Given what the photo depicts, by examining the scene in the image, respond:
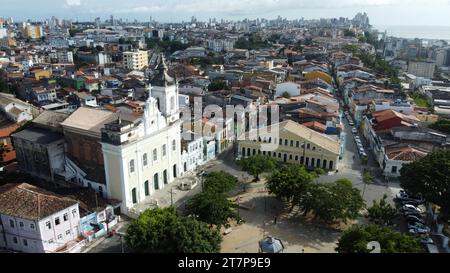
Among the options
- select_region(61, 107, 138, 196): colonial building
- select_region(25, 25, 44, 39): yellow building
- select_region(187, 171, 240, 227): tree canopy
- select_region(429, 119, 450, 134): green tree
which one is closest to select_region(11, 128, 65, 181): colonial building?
select_region(61, 107, 138, 196): colonial building

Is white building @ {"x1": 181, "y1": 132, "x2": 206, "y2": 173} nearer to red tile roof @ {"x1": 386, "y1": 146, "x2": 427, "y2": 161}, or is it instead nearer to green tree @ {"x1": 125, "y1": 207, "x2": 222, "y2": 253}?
green tree @ {"x1": 125, "y1": 207, "x2": 222, "y2": 253}

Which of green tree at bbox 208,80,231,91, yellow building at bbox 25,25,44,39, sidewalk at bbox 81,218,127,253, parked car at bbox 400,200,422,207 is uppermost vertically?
yellow building at bbox 25,25,44,39

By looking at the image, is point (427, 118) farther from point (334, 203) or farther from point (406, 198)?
point (334, 203)

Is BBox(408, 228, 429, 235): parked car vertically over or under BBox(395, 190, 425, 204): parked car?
over

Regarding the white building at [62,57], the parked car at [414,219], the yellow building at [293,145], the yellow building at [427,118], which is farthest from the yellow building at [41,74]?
the parked car at [414,219]

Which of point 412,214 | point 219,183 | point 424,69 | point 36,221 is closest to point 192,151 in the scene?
point 219,183

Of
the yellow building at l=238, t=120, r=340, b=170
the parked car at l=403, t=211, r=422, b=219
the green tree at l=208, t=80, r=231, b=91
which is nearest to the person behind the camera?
the parked car at l=403, t=211, r=422, b=219
